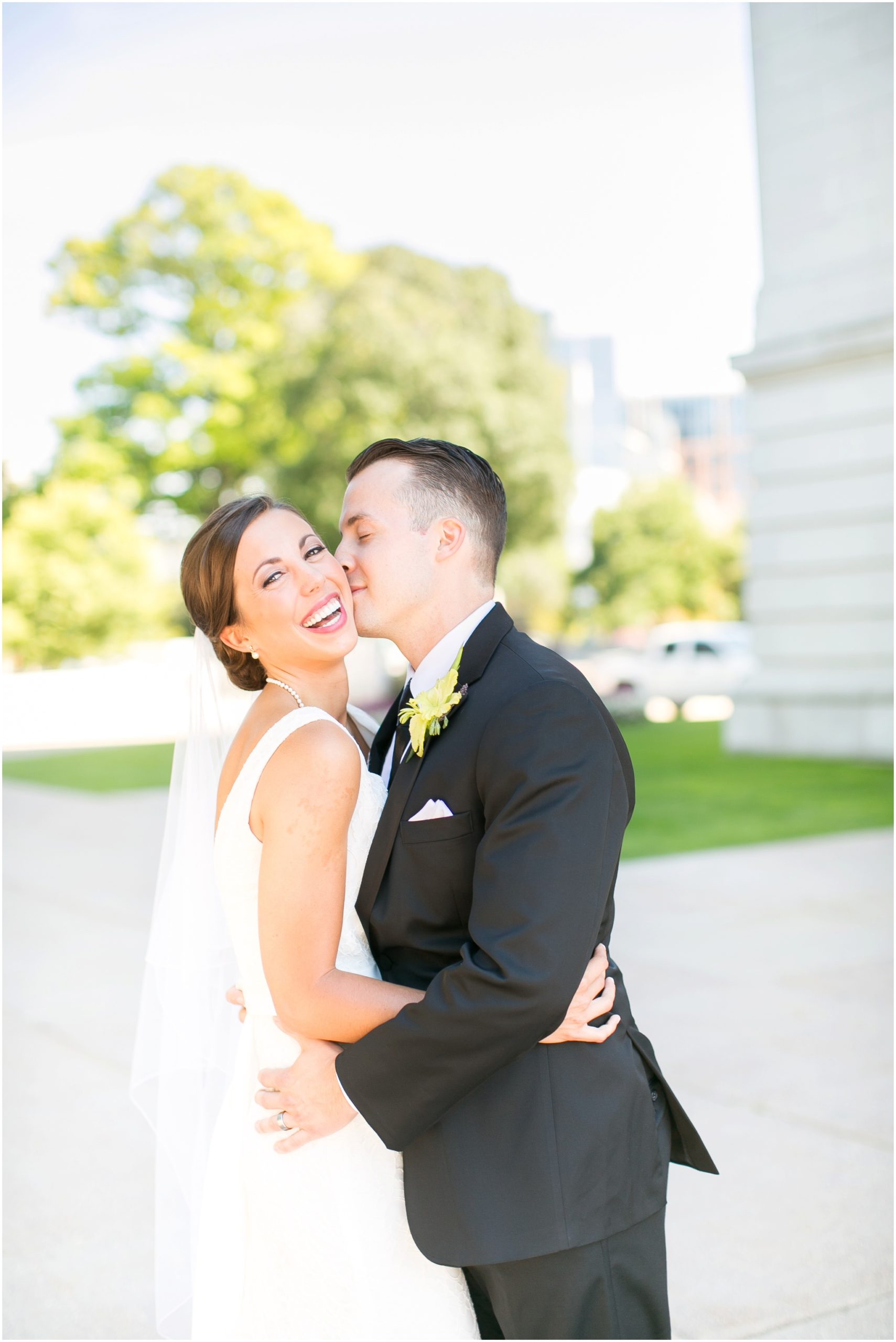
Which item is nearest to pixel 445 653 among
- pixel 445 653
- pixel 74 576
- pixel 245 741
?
pixel 445 653

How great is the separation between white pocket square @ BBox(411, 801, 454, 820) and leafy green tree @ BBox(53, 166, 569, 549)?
26652 millimetres

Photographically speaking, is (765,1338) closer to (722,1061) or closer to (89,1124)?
(722,1061)

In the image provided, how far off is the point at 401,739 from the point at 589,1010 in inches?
27.4

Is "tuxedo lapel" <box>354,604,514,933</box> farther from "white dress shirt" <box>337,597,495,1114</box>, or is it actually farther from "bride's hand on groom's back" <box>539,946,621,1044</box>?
"bride's hand on groom's back" <box>539,946,621,1044</box>

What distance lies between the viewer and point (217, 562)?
2.65 meters

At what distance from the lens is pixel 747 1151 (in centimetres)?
482

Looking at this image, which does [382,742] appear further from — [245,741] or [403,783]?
[403,783]

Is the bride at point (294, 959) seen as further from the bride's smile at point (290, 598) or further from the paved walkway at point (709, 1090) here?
the paved walkway at point (709, 1090)

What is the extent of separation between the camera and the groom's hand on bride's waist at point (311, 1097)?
2301 mm

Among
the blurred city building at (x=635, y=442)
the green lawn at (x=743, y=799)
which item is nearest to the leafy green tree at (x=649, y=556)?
the blurred city building at (x=635, y=442)

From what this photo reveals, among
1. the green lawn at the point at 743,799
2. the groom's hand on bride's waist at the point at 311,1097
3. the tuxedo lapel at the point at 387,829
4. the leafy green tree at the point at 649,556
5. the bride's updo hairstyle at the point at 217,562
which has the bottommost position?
the leafy green tree at the point at 649,556

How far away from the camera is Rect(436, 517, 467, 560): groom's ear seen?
2.52 m

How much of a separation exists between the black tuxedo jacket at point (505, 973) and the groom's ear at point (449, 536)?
0.19 meters

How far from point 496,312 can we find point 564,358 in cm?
6114
